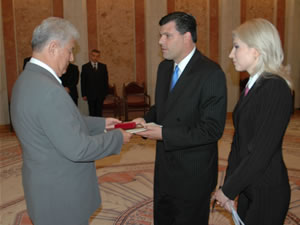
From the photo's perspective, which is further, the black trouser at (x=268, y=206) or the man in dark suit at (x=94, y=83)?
the man in dark suit at (x=94, y=83)

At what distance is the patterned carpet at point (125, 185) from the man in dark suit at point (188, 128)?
4.25ft

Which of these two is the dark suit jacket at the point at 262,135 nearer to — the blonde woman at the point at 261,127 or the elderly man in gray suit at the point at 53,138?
the blonde woman at the point at 261,127

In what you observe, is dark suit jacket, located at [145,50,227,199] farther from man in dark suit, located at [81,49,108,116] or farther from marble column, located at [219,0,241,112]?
marble column, located at [219,0,241,112]

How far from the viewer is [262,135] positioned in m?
1.88

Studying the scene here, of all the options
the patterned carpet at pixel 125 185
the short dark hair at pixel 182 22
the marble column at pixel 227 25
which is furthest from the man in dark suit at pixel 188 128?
the marble column at pixel 227 25

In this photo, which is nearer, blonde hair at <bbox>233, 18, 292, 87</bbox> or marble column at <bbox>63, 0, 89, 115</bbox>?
blonde hair at <bbox>233, 18, 292, 87</bbox>

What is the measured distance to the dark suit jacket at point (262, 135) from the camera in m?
1.87

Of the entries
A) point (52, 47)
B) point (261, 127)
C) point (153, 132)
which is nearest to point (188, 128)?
point (153, 132)

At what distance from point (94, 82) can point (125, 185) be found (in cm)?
439

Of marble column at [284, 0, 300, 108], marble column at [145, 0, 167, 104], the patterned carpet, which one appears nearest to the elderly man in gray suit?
the patterned carpet

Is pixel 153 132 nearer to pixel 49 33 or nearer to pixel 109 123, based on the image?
pixel 109 123

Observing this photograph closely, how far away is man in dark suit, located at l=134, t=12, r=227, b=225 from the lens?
2473 millimetres

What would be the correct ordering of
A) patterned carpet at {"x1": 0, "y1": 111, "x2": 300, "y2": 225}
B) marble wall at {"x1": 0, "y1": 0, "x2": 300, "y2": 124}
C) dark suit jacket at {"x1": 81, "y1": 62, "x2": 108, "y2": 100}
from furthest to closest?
marble wall at {"x1": 0, "y1": 0, "x2": 300, "y2": 124} → dark suit jacket at {"x1": 81, "y1": 62, "x2": 108, "y2": 100} → patterned carpet at {"x1": 0, "y1": 111, "x2": 300, "y2": 225}

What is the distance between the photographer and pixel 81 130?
6.56 feet
